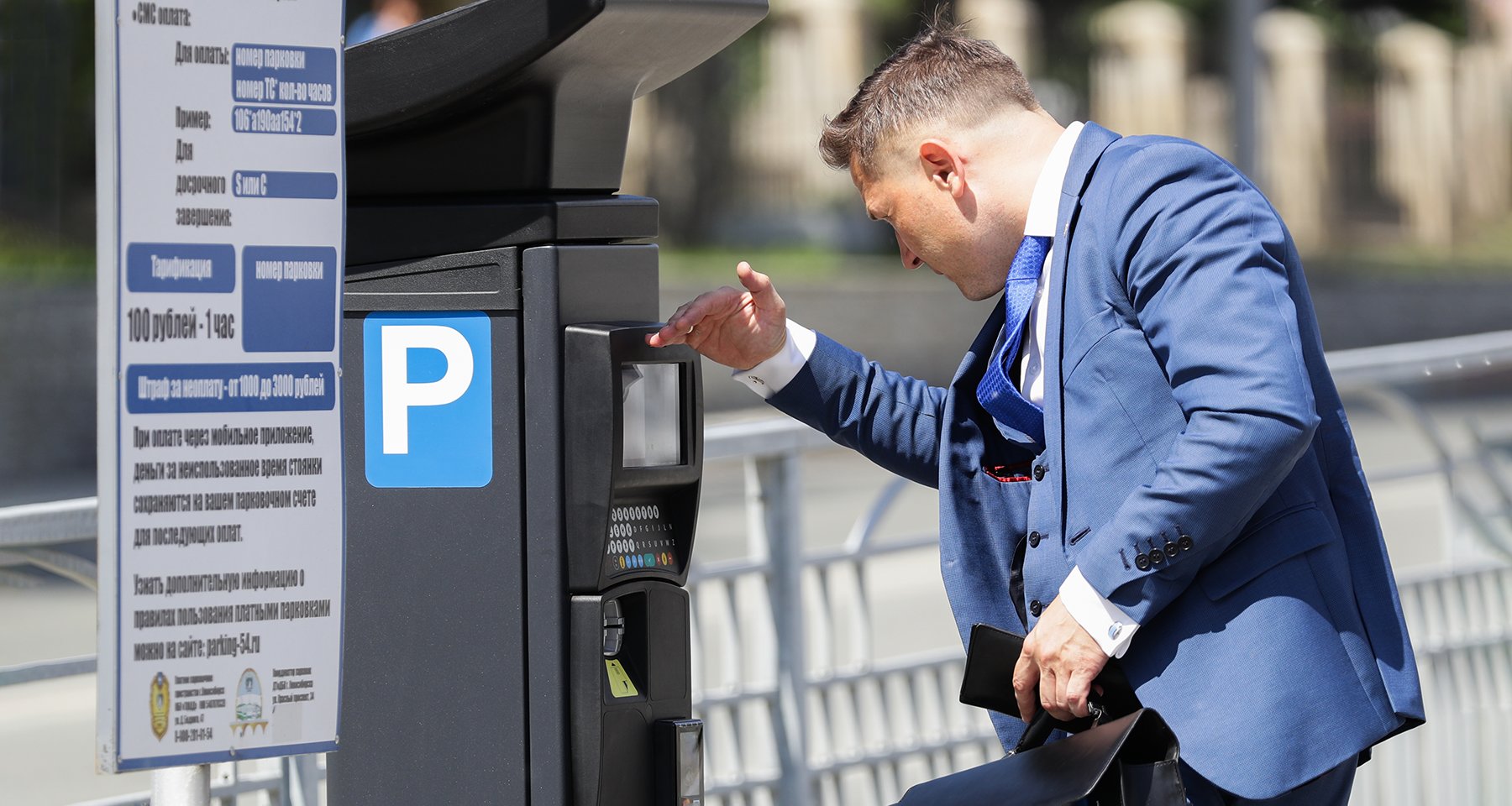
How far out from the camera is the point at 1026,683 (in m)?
2.64

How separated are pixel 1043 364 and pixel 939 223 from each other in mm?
286

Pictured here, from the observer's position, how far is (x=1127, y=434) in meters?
2.54

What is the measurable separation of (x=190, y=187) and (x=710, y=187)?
51.5 feet

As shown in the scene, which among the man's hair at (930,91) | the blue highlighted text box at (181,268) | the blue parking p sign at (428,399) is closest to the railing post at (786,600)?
the man's hair at (930,91)

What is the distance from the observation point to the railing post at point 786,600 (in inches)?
160

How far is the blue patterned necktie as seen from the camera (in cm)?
273

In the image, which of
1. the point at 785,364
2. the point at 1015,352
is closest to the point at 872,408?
the point at 785,364

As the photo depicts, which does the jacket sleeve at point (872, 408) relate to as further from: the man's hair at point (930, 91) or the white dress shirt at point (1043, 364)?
the man's hair at point (930, 91)

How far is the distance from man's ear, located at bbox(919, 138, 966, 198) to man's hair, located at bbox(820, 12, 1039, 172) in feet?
0.14

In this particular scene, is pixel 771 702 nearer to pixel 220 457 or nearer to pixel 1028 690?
pixel 1028 690

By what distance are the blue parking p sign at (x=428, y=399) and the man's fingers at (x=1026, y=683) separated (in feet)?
A: 2.63

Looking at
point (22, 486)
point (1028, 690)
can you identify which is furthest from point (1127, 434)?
point (22, 486)

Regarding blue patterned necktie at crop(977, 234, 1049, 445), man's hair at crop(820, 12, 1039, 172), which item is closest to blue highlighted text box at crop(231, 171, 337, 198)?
man's hair at crop(820, 12, 1039, 172)

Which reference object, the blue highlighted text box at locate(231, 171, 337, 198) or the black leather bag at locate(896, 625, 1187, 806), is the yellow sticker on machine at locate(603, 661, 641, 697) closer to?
the black leather bag at locate(896, 625, 1187, 806)
